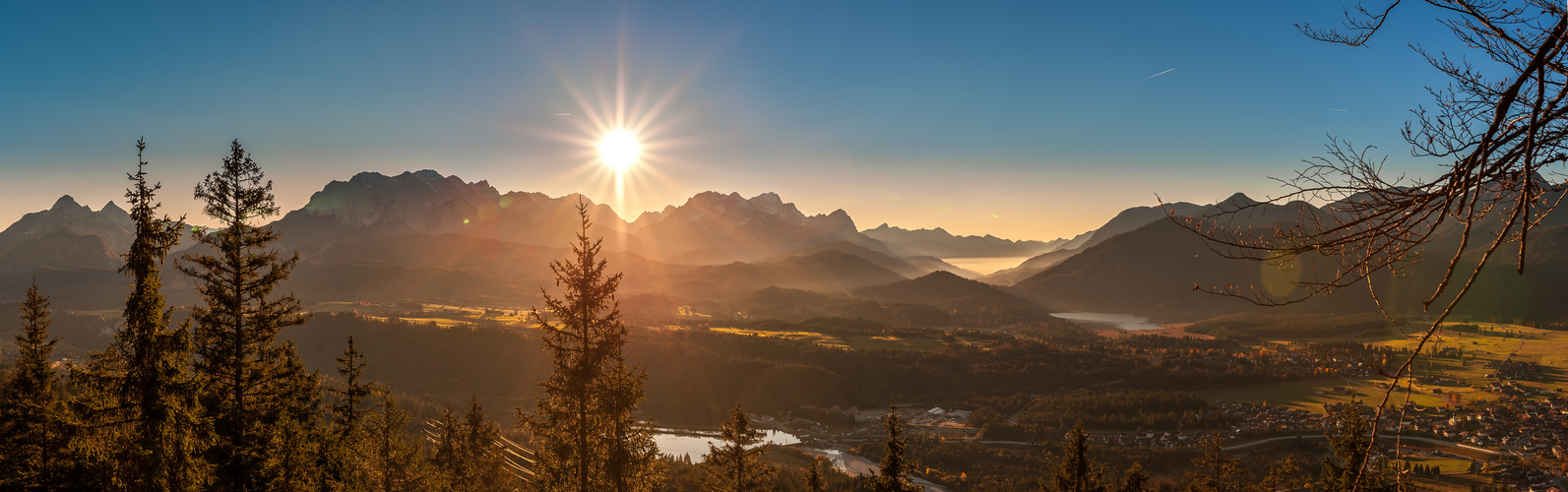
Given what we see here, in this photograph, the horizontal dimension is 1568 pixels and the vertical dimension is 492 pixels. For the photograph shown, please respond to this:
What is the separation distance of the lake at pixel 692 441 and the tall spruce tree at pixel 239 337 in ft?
278

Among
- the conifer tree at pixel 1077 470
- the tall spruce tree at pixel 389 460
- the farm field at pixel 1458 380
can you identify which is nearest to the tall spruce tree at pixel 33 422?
the tall spruce tree at pixel 389 460

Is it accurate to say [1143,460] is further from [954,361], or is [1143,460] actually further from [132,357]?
[132,357]

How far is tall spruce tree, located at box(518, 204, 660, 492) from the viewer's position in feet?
68.6

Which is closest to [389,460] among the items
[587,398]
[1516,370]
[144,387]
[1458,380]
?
[587,398]

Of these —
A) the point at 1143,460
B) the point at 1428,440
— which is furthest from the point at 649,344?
the point at 1428,440

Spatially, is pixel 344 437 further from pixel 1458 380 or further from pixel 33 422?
pixel 1458 380

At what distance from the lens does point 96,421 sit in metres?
14.6

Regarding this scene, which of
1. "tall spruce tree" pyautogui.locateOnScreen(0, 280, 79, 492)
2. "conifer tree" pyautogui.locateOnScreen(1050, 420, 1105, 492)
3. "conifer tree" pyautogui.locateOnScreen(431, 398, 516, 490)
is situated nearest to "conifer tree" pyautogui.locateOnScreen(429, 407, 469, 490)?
"conifer tree" pyautogui.locateOnScreen(431, 398, 516, 490)

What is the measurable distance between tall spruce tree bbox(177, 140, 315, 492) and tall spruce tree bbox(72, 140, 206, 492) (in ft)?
9.56

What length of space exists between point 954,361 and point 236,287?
151m

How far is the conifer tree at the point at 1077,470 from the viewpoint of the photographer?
28.2 m

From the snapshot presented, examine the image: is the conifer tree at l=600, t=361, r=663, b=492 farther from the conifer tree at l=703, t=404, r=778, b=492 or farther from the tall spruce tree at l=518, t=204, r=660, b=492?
the conifer tree at l=703, t=404, r=778, b=492

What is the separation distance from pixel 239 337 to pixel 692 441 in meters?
100

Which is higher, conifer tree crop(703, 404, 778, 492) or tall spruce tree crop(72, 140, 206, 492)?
tall spruce tree crop(72, 140, 206, 492)
